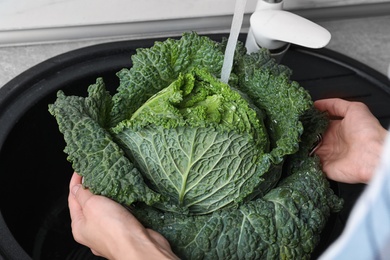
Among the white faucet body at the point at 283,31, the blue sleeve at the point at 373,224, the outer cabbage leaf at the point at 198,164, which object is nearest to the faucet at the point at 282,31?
the white faucet body at the point at 283,31

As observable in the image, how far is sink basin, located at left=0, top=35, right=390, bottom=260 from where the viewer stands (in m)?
1.02

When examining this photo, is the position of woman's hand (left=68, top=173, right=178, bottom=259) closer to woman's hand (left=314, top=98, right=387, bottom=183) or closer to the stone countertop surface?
woman's hand (left=314, top=98, right=387, bottom=183)

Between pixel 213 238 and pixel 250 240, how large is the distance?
0.06 meters

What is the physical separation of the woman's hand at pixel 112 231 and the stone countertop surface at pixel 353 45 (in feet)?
1.74

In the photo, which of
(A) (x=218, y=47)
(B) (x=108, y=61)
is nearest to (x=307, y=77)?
(A) (x=218, y=47)

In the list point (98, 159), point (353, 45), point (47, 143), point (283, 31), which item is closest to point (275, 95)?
point (283, 31)

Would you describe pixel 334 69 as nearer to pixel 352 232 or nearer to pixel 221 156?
pixel 221 156

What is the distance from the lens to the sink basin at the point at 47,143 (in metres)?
1.02

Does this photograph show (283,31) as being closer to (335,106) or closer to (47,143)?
(335,106)

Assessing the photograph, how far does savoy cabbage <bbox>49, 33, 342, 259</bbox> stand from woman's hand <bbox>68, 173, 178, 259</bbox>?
0.10 ft

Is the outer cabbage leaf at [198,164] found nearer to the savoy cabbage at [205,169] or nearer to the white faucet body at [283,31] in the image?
the savoy cabbage at [205,169]

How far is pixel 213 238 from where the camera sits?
0.86m

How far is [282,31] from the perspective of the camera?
1.07m

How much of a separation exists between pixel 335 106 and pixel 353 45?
0.44 meters
